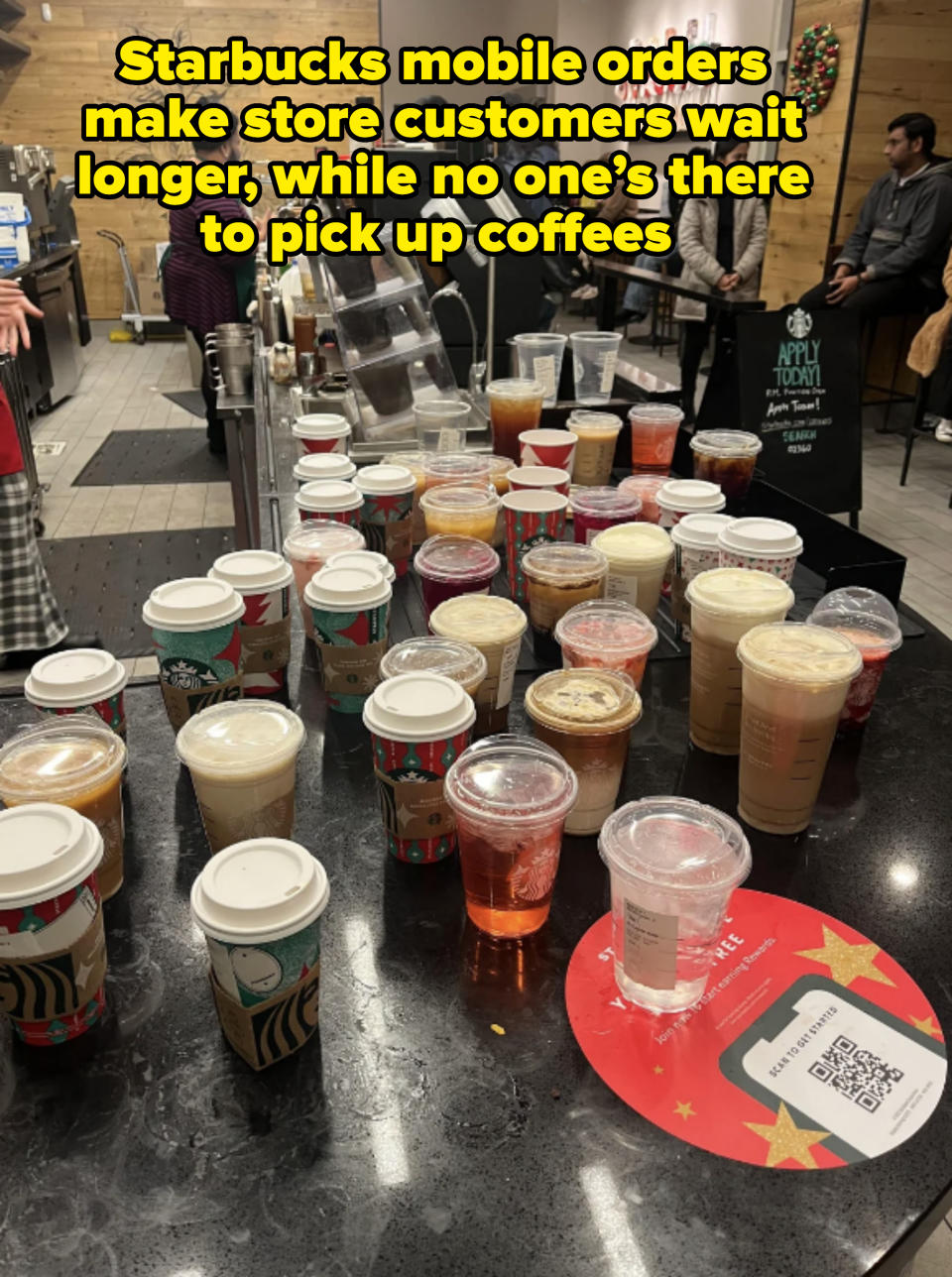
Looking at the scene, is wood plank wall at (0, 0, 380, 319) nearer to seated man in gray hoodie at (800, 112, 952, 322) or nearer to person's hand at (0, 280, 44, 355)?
seated man in gray hoodie at (800, 112, 952, 322)

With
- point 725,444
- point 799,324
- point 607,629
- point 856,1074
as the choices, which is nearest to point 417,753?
point 607,629

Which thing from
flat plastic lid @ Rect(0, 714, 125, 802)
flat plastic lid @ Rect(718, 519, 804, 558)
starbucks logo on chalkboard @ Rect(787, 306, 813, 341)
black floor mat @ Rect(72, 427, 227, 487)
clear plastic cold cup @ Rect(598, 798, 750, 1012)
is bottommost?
black floor mat @ Rect(72, 427, 227, 487)

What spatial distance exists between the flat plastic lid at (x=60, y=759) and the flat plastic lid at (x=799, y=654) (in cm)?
77

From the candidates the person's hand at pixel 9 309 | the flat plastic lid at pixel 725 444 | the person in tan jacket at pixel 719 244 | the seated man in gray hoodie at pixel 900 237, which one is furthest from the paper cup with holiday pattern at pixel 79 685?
the person in tan jacket at pixel 719 244

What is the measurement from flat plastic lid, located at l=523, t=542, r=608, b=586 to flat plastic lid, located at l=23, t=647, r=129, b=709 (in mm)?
667

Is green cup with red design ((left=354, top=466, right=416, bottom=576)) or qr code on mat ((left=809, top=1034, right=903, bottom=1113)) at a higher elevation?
green cup with red design ((left=354, top=466, right=416, bottom=576))

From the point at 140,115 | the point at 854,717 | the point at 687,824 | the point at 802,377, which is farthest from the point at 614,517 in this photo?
the point at 140,115

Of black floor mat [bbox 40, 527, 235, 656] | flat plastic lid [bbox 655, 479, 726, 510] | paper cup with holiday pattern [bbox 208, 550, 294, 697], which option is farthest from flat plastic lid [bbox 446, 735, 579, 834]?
black floor mat [bbox 40, 527, 235, 656]

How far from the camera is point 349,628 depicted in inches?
56.6

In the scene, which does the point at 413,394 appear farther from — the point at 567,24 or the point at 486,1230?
the point at 567,24

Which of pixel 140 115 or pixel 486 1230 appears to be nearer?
pixel 486 1230

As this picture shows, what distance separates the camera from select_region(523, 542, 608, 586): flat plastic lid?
157 cm

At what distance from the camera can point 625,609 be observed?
57.8 inches

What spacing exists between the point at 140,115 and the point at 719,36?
562 centimetres
